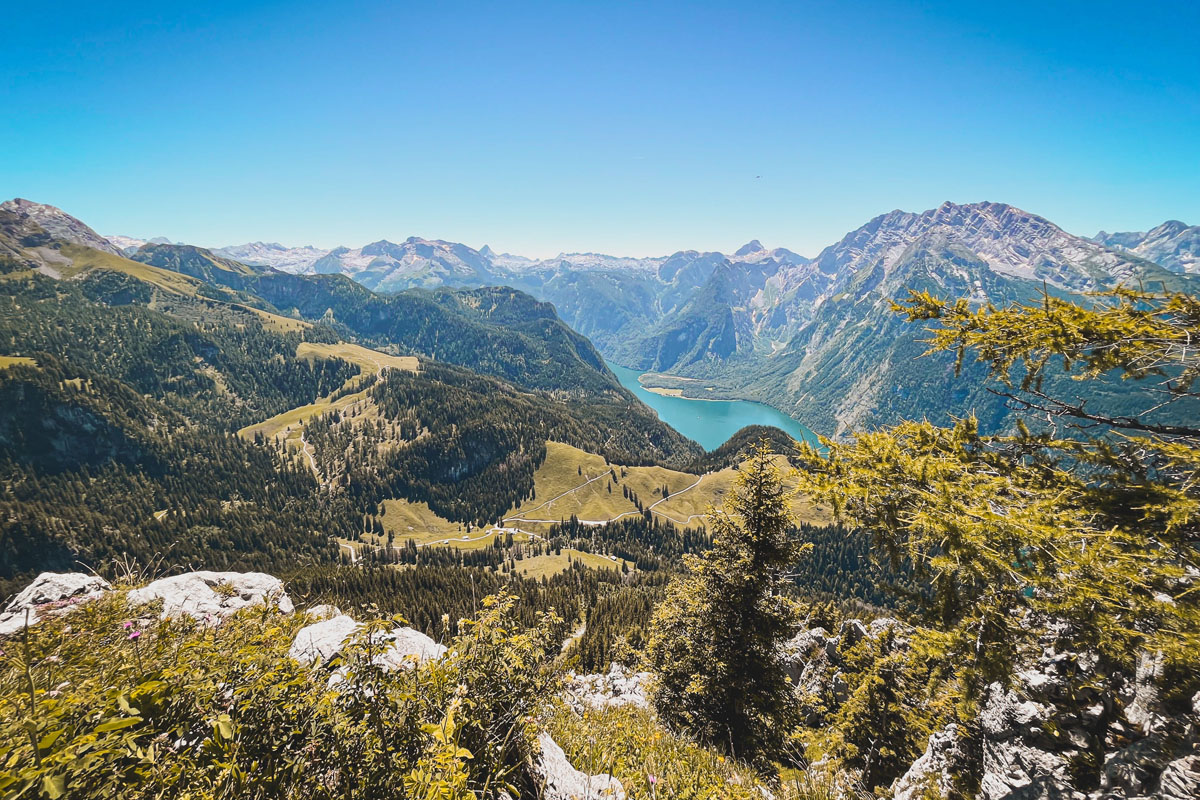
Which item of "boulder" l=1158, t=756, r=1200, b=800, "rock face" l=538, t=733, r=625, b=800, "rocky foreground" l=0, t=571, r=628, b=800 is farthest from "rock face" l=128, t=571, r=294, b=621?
"boulder" l=1158, t=756, r=1200, b=800

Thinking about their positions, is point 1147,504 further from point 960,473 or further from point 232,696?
point 232,696

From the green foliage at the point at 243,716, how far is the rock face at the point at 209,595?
1.47m

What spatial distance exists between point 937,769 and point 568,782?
854cm

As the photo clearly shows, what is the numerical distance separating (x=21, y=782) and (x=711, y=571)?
1477cm

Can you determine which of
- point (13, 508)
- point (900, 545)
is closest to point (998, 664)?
point (900, 545)

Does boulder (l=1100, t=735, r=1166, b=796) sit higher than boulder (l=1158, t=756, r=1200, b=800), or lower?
lower

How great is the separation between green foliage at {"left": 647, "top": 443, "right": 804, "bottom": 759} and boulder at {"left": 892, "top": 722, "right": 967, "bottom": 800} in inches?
179

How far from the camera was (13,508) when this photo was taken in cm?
15088

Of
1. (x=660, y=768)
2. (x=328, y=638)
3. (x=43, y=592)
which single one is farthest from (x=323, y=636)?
(x=43, y=592)

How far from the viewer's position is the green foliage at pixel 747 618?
14438mm

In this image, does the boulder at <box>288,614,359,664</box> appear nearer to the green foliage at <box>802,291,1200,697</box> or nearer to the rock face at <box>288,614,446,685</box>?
the rock face at <box>288,614,446,685</box>

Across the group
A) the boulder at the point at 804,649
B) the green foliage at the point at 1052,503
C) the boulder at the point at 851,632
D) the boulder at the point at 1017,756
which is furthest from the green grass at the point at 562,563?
the green foliage at the point at 1052,503

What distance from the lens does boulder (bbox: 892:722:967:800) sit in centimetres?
901

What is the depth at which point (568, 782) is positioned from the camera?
5918mm
